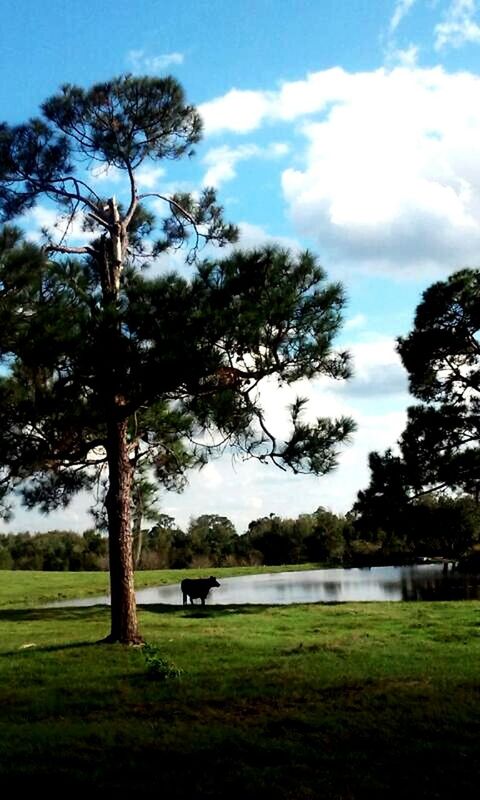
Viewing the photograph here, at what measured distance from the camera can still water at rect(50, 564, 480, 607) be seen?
1024 inches

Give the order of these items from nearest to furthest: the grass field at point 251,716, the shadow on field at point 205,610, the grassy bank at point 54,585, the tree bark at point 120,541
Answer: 1. the grass field at point 251,716
2. the tree bark at point 120,541
3. the shadow on field at point 205,610
4. the grassy bank at point 54,585

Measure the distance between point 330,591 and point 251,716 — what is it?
81.2 feet

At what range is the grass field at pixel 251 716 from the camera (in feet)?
16.0

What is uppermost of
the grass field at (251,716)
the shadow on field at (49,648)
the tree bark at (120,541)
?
the tree bark at (120,541)

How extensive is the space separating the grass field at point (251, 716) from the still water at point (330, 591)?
42.8ft

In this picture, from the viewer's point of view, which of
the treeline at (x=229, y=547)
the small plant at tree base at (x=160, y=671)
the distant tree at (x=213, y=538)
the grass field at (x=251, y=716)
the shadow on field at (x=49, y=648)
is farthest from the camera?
the distant tree at (x=213, y=538)

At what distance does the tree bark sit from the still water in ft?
40.2

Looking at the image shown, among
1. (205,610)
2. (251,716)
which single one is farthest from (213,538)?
(251,716)

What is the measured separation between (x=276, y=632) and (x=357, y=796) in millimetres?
10073

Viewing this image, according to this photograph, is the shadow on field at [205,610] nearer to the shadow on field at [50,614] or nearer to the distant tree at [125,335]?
the shadow on field at [50,614]

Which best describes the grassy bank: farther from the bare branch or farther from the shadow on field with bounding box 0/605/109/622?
the bare branch

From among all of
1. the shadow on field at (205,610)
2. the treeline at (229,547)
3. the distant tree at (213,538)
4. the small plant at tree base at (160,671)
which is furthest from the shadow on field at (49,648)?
the distant tree at (213,538)

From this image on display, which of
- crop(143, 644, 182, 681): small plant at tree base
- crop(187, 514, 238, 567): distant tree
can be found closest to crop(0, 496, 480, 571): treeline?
crop(187, 514, 238, 567): distant tree

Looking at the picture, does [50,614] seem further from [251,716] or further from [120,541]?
[251,716]
